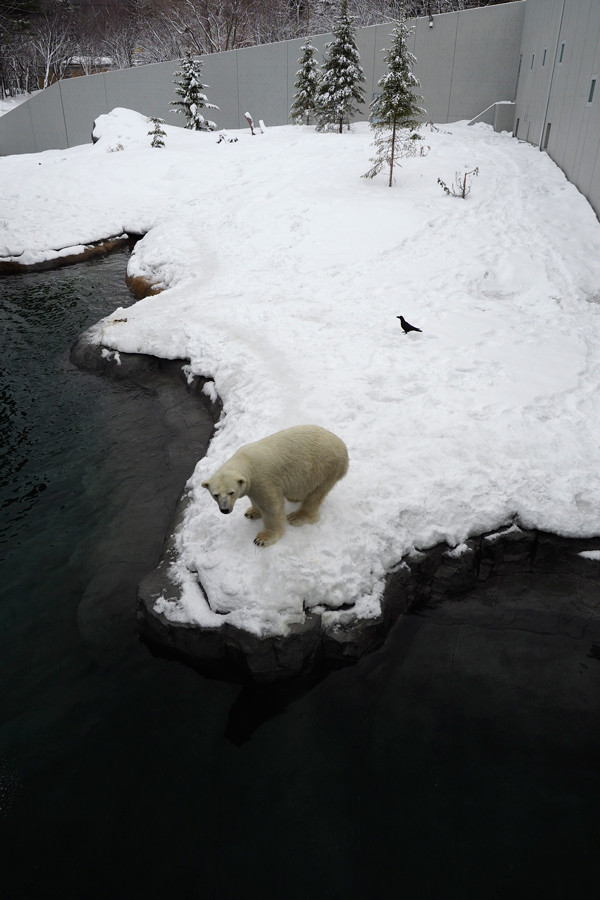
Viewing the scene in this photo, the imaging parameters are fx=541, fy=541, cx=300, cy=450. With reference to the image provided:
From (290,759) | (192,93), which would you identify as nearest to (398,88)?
(290,759)

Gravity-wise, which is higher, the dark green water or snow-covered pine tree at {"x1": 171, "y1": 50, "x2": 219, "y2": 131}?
snow-covered pine tree at {"x1": 171, "y1": 50, "x2": 219, "y2": 131}

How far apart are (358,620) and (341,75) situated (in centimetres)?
2264

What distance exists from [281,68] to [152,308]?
86.2ft

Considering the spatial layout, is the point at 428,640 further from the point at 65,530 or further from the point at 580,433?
the point at 65,530

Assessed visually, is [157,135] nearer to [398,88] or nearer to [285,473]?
[398,88]

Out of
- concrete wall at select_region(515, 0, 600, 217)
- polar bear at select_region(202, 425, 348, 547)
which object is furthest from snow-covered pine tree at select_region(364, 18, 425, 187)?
polar bear at select_region(202, 425, 348, 547)

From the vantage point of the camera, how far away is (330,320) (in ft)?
30.0

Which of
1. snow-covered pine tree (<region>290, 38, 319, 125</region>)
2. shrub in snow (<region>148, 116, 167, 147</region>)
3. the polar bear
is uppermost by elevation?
snow-covered pine tree (<region>290, 38, 319, 125</region>)

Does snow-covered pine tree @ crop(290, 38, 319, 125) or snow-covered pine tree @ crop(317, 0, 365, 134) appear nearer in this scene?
snow-covered pine tree @ crop(317, 0, 365, 134)

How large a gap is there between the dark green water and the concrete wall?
12.0 meters

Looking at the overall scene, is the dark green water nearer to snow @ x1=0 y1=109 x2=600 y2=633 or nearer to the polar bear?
snow @ x1=0 y1=109 x2=600 y2=633

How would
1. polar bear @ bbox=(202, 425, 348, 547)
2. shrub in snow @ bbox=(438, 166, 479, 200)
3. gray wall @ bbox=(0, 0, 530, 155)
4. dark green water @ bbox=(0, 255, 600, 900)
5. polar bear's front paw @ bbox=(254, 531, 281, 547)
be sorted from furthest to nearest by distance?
1. gray wall @ bbox=(0, 0, 530, 155)
2. shrub in snow @ bbox=(438, 166, 479, 200)
3. polar bear's front paw @ bbox=(254, 531, 281, 547)
4. polar bear @ bbox=(202, 425, 348, 547)
5. dark green water @ bbox=(0, 255, 600, 900)

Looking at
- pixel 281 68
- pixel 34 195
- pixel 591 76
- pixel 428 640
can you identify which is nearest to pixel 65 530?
pixel 428 640

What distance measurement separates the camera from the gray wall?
24.1 m
